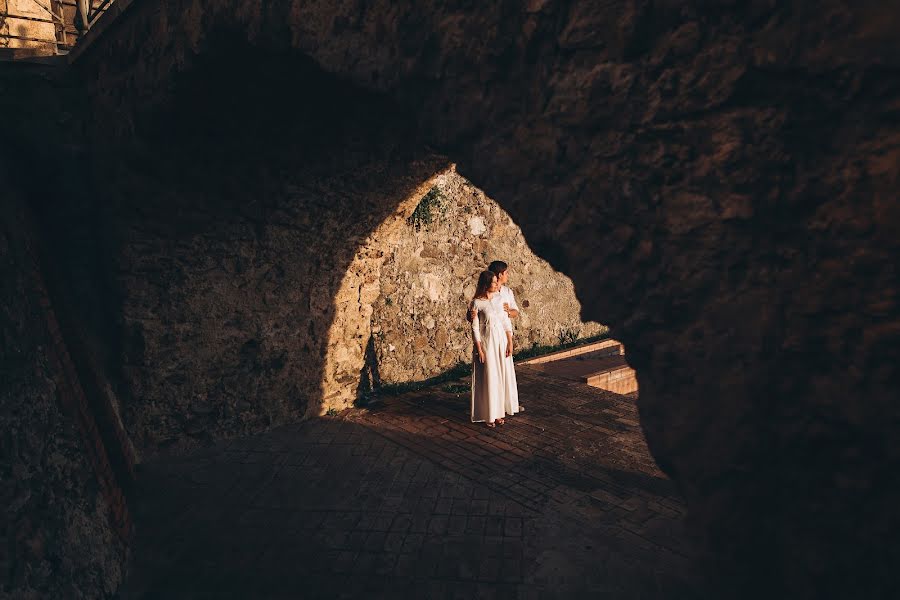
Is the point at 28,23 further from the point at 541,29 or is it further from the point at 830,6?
the point at 830,6

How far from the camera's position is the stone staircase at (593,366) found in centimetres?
797

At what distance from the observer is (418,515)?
4141mm

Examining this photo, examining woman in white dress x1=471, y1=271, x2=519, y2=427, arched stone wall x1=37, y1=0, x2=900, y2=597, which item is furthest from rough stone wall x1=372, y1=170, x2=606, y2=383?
arched stone wall x1=37, y1=0, x2=900, y2=597

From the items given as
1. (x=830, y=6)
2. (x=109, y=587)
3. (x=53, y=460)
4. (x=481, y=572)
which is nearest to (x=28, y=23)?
(x=53, y=460)

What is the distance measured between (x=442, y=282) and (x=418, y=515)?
14.8ft

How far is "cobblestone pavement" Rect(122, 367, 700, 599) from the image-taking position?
3359 mm

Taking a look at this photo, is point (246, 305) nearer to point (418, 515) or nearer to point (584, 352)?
point (418, 515)

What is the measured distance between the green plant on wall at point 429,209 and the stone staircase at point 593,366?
2.67 meters

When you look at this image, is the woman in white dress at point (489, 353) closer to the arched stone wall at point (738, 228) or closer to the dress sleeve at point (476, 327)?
the dress sleeve at point (476, 327)

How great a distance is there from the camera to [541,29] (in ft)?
7.04

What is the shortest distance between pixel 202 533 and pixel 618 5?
4.16 meters

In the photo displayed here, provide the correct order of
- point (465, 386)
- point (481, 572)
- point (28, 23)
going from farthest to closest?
point (465, 386) < point (28, 23) < point (481, 572)

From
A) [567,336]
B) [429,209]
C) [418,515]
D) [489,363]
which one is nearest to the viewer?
[418,515]

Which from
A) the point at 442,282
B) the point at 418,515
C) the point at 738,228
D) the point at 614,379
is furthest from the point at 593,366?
the point at 738,228
